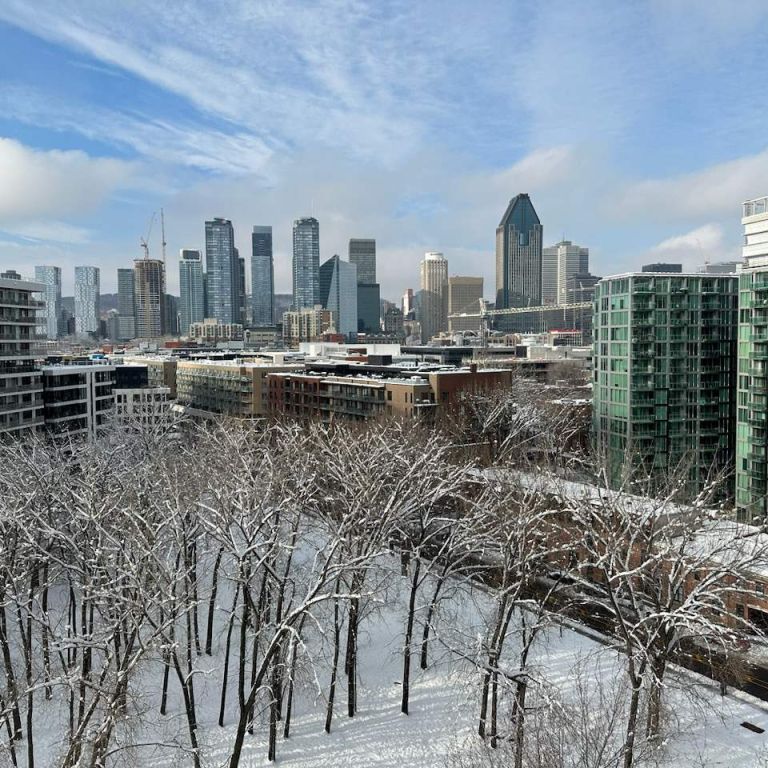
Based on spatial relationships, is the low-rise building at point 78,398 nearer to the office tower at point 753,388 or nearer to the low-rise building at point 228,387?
the low-rise building at point 228,387

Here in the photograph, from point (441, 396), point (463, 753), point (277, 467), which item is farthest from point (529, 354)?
point (463, 753)

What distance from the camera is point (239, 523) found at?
74.1 ft

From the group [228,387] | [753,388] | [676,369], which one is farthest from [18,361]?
[753,388]

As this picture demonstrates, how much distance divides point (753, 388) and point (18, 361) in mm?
64423

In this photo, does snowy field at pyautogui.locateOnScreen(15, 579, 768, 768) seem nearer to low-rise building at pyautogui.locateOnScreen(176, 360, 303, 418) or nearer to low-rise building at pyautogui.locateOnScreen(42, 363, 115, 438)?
low-rise building at pyautogui.locateOnScreen(42, 363, 115, 438)

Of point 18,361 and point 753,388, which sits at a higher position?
point 18,361

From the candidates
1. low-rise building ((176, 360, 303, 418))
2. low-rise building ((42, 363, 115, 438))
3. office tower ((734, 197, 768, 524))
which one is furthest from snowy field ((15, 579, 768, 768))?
low-rise building ((176, 360, 303, 418))

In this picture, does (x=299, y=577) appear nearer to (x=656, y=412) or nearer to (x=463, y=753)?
(x=463, y=753)

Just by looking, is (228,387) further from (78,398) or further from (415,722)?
(415,722)

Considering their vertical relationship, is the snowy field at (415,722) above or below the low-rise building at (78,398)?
below

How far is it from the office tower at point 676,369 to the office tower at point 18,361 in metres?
54.5

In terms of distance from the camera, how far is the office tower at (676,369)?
200ft

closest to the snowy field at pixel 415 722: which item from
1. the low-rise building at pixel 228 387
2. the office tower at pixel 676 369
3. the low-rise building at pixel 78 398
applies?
the office tower at pixel 676 369

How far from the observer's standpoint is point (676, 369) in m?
61.2
